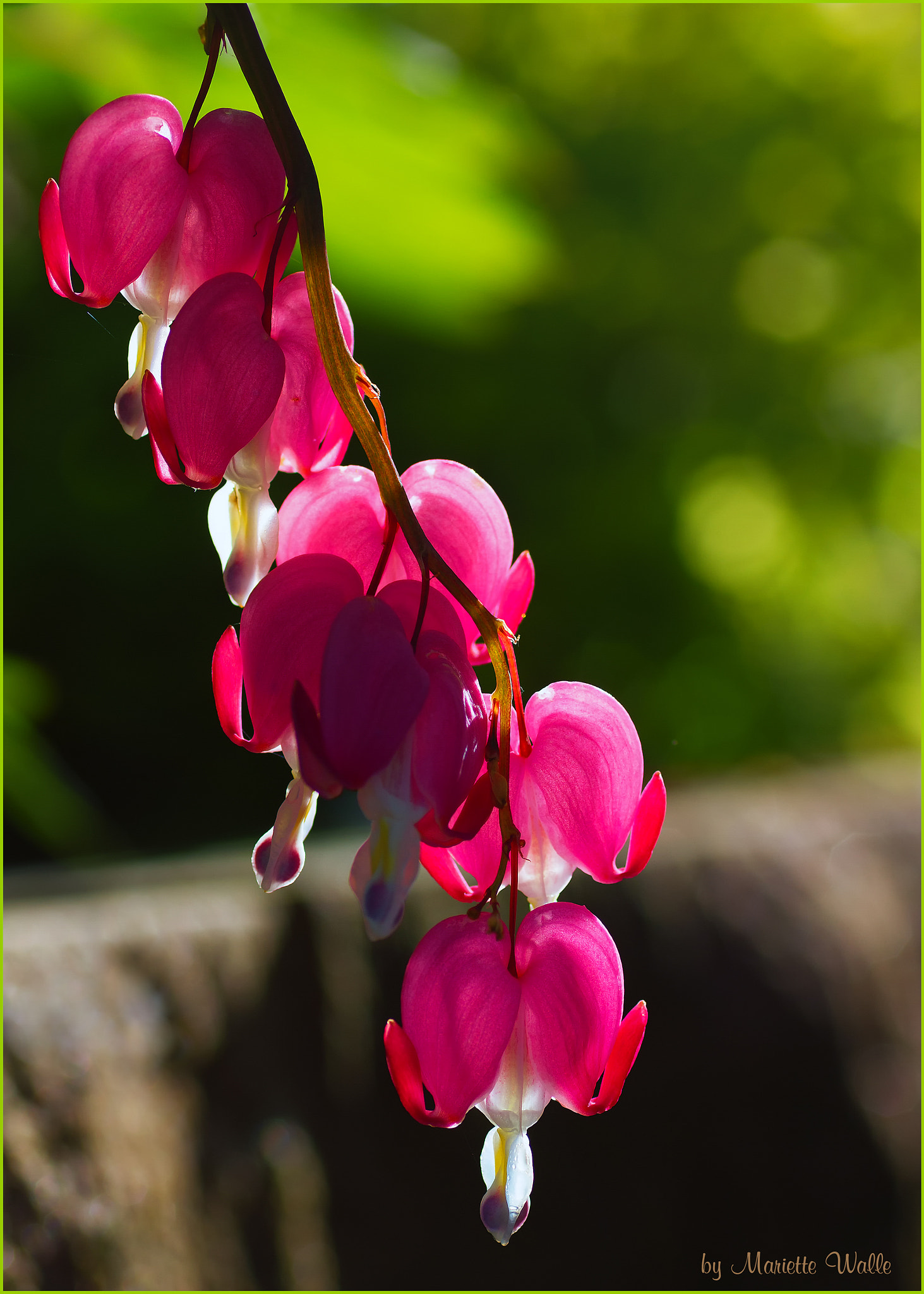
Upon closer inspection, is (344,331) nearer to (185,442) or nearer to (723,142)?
(185,442)

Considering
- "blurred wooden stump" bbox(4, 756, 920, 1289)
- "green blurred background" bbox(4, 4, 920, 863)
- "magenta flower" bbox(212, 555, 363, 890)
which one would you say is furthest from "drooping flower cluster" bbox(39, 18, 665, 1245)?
"green blurred background" bbox(4, 4, 920, 863)

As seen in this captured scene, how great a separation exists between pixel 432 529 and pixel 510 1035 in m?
0.13

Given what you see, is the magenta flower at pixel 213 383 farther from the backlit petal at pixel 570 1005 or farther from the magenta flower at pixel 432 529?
the backlit petal at pixel 570 1005

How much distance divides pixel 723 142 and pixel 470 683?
4478 mm

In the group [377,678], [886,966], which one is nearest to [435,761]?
[377,678]

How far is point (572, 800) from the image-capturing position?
0.27 metres

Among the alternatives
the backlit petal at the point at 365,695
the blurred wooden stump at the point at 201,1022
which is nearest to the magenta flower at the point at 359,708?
the backlit petal at the point at 365,695

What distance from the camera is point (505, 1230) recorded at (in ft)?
0.83

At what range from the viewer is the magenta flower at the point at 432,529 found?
0.88ft

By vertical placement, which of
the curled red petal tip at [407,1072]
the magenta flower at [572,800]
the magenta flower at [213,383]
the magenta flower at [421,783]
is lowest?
the curled red petal tip at [407,1072]

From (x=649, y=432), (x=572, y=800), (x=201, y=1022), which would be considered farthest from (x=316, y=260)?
(x=649, y=432)

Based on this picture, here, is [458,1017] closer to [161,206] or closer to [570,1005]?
[570,1005]

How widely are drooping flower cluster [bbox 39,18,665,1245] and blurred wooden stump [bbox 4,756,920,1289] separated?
635mm

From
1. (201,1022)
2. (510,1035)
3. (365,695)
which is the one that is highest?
(365,695)
